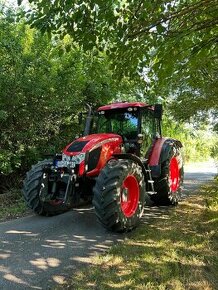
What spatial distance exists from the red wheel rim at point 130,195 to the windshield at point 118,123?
1.39m

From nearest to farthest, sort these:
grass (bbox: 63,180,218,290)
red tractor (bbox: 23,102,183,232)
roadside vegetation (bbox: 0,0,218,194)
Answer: grass (bbox: 63,180,218,290) → red tractor (bbox: 23,102,183,232) → roadside vegetation (bbox: 0,0,218,194)

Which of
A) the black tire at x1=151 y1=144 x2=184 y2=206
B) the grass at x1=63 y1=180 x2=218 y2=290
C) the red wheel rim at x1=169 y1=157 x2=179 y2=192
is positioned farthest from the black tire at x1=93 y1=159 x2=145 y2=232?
the red wheel rim at x1=169 y1=157 x2=179 y2=192

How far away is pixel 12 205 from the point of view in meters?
8.52

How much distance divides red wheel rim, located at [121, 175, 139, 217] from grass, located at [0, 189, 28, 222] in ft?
7.73

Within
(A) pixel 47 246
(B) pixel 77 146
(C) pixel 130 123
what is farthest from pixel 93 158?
(A) pixel 47 246

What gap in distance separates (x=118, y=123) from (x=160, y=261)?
3579 mm

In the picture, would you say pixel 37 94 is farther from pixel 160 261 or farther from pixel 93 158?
pixel 160 261

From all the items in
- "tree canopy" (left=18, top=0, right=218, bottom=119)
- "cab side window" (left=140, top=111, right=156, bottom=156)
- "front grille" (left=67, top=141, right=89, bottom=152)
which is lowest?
"front grille" (left=67, top=141, right=89, bottom=152)

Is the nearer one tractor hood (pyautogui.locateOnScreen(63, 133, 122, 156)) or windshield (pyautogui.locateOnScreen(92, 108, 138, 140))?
tractor hood (pyautogui.locateOnScreen(63, 133, 122, 156))

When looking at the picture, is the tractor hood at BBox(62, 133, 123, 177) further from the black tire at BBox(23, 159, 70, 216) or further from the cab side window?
the cab side window

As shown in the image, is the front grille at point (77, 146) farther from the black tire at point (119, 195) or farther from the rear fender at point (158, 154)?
the rear fender at point (158, 154)

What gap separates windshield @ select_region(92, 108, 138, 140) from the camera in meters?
7.52

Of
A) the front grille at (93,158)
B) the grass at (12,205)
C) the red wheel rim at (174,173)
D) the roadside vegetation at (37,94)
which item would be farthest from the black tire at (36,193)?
the red wheel rim at (174,173)

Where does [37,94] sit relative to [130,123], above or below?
above
